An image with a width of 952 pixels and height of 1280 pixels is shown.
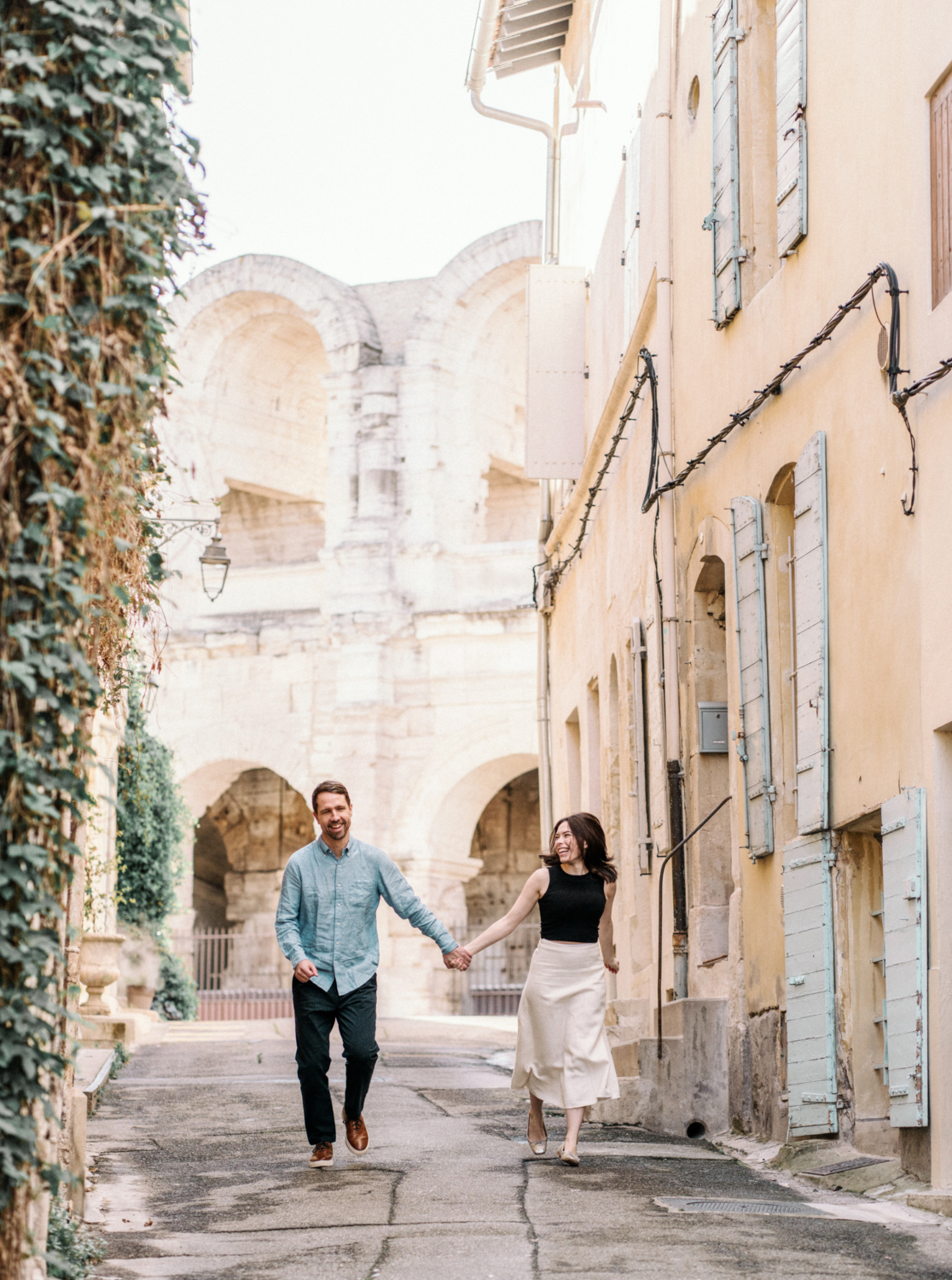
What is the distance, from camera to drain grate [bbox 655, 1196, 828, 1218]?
20.1ft

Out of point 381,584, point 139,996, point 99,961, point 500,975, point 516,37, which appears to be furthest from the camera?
point 500,975

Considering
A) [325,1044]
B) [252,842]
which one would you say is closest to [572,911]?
[325,1044]

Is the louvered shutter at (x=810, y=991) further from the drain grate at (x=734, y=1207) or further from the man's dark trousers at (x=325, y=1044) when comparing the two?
the man's dark trousers at (x=325, y=1044)

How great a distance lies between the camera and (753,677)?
9.10 m

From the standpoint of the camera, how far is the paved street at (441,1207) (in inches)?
202

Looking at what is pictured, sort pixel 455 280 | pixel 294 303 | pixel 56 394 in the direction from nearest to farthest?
pixel 56 394
pixel 455 280
pixel 294 303

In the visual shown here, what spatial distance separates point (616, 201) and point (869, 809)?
800 cm

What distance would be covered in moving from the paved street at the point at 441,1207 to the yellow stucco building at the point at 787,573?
69 centimetres

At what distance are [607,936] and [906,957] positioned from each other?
1369 millimetres

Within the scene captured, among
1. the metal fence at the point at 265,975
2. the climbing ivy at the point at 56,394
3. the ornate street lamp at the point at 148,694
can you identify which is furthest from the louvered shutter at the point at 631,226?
the metal fence at the point at 265,975

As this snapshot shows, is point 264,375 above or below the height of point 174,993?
above

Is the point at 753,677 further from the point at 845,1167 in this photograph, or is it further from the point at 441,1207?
the point at 441,1207

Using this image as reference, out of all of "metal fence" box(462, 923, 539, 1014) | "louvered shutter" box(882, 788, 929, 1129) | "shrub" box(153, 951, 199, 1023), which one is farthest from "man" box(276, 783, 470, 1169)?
"metal fence" box(462, 923, 539, 1014)

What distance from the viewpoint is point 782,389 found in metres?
9.06
